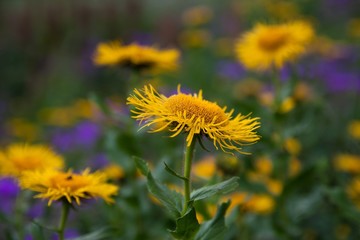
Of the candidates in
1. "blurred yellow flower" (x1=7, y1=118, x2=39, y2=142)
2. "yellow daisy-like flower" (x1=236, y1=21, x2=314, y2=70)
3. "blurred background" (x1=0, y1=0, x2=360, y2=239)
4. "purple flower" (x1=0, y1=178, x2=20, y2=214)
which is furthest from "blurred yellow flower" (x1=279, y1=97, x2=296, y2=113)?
"blurred yellow flower" (x1=7, y1=118, x2=39, y2=142)

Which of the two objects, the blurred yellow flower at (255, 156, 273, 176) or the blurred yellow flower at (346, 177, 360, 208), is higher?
the blurred yellow flower at (255, 156, 273, 176)

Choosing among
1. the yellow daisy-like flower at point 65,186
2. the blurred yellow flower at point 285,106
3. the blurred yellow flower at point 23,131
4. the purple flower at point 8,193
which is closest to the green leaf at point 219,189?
the yellow daisy-like flower at point 65,186

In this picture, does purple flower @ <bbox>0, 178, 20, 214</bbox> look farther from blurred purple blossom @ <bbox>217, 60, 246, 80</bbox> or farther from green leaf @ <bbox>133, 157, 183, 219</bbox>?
blurred purple blossom @ <bbox>217, 60, 246, 80</bbox>

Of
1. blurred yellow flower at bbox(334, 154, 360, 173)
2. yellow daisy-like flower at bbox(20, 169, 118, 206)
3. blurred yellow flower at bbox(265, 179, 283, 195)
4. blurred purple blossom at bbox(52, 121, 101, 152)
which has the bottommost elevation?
blurred yellow flower at bbox(334, 154, 360, 173)

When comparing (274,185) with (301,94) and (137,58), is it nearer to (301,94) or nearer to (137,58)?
(301,94)

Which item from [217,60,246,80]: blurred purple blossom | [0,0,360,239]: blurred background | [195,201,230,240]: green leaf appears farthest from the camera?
[217,60,246,80]: blurred purple blossom

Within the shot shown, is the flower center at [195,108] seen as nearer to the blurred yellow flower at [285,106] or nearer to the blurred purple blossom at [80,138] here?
the blurred yellow flower at [285,106]
